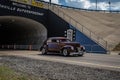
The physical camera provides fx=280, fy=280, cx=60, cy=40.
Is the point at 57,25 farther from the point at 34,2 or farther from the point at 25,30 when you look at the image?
the point at 25,30

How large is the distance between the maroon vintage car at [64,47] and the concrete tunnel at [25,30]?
11.8m

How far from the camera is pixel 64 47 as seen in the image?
2578cm

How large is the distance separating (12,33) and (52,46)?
2634 cm

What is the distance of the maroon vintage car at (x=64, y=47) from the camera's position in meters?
25.4

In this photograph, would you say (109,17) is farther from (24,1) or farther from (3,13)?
(3,13)

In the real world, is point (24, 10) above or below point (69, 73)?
above

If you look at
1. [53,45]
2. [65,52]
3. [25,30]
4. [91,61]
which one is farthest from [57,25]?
[91,61]

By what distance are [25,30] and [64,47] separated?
20587 millimetres

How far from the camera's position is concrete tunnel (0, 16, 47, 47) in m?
40.1

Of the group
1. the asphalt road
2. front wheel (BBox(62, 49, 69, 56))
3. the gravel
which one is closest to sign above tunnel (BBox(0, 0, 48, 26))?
front wheel (BBox(62, 49, 69, 56))

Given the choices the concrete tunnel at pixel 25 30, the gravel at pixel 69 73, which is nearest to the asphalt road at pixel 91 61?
the gravel at pixel 69 73

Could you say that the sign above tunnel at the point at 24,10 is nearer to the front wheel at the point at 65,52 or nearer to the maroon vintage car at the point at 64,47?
the maroon vintage car at the point at 64,47

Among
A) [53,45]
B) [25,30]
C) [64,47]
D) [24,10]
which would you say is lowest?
[64,47]

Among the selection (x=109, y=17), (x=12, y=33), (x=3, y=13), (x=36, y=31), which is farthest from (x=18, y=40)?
(x=109, y=17)
